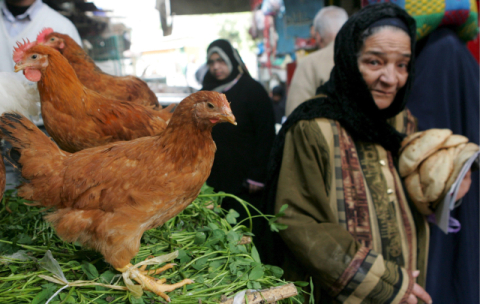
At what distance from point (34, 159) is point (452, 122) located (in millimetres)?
2270

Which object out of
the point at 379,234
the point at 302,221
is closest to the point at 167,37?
the point at 302,221

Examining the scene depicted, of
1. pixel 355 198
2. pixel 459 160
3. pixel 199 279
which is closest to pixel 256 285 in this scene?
pixel 199 279

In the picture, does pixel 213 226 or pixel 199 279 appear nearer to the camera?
pixel 199 279

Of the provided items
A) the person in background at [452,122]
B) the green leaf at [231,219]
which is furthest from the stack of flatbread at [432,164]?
the green leaf at [231,219]

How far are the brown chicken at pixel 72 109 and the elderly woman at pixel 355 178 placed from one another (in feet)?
2.39

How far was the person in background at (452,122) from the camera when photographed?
1991 mm

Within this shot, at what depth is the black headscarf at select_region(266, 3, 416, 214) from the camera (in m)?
1.46

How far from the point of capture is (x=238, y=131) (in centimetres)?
190

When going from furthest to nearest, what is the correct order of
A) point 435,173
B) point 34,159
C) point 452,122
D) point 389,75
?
point 452,122, point 389,75, point 435,173, point 34,159

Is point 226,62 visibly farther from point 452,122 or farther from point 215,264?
point 452,122

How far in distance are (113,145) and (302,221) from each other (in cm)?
82

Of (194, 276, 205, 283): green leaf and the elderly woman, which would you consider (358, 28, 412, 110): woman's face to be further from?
(194, 276, 205, 283): green leaf

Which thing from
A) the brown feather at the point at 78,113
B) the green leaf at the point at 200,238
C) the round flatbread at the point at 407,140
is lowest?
the green leaf at the point at 200,238

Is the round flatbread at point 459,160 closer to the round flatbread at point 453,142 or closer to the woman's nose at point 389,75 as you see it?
the round flatbread at point 453,142
